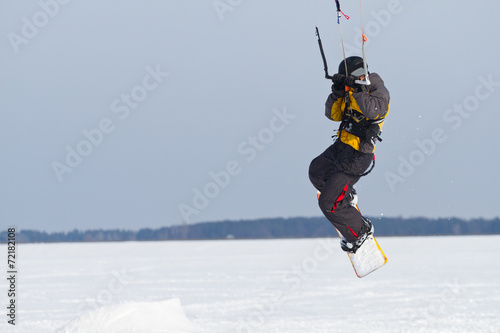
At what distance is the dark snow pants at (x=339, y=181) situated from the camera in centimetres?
666

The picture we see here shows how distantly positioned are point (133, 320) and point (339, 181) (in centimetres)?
646

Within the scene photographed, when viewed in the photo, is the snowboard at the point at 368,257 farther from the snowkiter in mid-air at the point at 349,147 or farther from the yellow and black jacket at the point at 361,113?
the yellow and black jacket at the point at 361,113

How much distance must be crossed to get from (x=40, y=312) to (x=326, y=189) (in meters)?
10.5

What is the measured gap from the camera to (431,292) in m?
17.4

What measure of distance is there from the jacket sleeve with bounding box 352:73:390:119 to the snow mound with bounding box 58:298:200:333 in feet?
23.0

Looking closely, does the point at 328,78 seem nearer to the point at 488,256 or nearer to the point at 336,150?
the point at 336,150

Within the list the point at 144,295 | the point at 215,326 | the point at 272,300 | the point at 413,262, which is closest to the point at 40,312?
the point at 144,295

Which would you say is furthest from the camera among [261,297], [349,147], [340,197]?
[261,297]

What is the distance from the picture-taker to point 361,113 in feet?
21.4

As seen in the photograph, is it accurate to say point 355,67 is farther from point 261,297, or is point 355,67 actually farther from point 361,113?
point 261,297

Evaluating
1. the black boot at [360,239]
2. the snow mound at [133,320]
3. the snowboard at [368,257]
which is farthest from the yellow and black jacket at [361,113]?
the snow mound at [133,320]

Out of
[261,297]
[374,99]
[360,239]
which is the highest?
[374,99]

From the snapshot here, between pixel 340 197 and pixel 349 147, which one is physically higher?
pixel 349 147

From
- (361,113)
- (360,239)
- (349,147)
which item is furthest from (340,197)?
(361,113)
